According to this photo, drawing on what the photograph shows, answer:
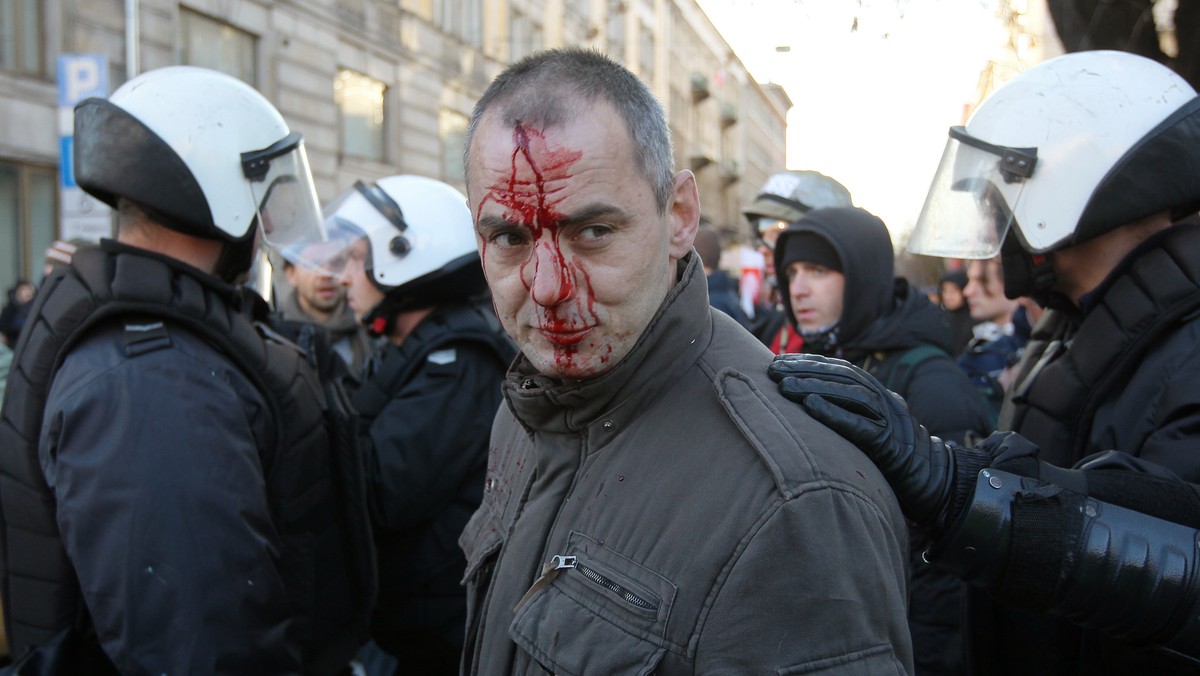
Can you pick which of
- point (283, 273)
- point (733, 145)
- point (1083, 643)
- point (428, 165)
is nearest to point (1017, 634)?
point (1083, 643)

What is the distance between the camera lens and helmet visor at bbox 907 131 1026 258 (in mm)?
2293

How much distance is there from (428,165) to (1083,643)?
18.9 metres

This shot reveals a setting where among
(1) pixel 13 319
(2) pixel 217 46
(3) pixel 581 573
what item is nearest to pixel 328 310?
(3) pixel 581 573

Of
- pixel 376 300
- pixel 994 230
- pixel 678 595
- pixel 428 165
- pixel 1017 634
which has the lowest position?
pixel 1017 634

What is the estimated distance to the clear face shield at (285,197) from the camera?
2496mm

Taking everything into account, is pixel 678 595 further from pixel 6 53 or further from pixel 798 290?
pixel 6 53

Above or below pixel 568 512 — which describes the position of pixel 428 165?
above

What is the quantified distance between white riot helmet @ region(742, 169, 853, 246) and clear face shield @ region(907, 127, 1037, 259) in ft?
7.18

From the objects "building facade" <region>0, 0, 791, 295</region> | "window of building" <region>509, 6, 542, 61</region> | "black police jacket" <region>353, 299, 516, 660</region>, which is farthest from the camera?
"window of building" <region>509, 6, 542, 61</region>

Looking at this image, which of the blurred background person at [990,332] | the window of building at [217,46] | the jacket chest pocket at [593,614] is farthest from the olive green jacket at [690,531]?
the window of building at [217,46]

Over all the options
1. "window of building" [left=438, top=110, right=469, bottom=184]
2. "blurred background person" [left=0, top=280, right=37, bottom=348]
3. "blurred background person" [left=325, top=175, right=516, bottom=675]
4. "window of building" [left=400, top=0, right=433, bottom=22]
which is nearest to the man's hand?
"blurred background person" [left=325, top=175, right=516, bottom=675]

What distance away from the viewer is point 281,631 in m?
1.96

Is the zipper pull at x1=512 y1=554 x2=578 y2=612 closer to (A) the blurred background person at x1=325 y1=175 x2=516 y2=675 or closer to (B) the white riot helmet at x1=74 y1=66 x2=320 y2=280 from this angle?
(B) the white riot helmet at x1=74 y1=66 x2=320 y2=280

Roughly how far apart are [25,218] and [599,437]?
41.9ft
